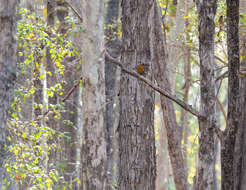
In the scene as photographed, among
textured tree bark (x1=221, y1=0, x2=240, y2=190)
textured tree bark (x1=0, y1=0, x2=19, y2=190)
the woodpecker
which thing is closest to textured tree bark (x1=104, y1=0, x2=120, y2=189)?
the woodpecker

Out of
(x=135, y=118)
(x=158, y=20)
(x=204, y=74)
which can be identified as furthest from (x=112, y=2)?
(x=204, y=74)

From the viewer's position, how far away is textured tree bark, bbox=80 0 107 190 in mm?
5047

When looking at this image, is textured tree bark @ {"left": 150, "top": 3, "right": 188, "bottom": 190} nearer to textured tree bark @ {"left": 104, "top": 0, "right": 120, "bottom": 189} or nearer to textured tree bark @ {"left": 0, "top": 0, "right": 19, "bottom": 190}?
textured tree bark @ {"left": 0, "top": 0, "right": 19, "bottom": 190}

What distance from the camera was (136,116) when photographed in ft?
22.3

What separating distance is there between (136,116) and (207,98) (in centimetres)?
152

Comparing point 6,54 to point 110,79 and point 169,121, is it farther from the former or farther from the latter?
point 110,79

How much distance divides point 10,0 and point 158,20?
436 centimetres

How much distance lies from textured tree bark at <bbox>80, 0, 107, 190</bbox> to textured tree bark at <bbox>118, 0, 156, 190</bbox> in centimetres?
170

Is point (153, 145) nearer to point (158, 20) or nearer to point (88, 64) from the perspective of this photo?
point (88, 64)

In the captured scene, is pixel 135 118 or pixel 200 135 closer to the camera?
pixel 200 135

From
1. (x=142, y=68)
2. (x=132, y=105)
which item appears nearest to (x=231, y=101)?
(x=142, y=68)

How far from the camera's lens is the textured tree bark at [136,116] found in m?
6.79

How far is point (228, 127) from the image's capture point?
19.9 ft

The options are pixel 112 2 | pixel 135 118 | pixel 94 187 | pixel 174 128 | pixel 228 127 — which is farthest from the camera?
pixel 112 2
